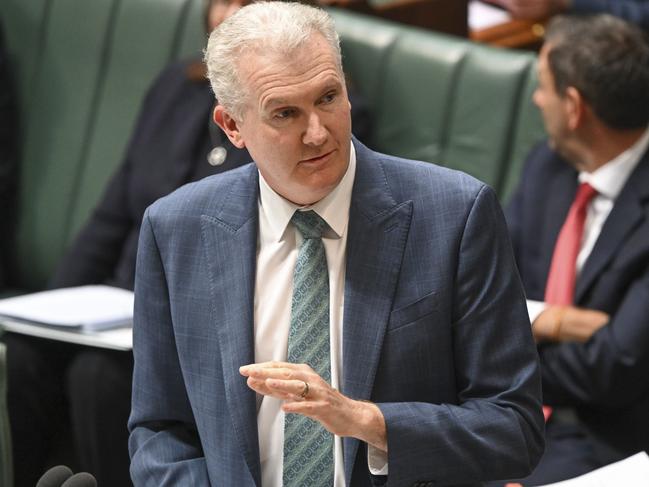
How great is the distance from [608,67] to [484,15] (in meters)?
1.21

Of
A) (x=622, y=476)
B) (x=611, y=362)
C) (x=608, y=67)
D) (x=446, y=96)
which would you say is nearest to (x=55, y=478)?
(x=622, y=476)

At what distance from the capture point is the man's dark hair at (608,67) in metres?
2.74

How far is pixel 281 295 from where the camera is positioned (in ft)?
6.15

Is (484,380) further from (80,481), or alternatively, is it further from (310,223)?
(80,481)

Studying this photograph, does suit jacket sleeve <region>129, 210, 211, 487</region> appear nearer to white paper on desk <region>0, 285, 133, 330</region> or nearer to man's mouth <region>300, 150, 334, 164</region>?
man's mouth <region>300, 150, 334, 164</region>

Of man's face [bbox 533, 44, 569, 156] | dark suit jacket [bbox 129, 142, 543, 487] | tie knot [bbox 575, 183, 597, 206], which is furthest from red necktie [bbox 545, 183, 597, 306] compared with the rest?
dark suit jacket [bbox 129, 142, 543, 487]

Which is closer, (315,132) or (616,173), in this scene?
(315,132)

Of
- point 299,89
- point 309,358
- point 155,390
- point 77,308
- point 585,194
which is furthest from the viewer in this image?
point 77,308

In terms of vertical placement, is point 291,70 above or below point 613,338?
above

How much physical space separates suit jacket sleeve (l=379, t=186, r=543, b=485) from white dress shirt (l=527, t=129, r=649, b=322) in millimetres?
891

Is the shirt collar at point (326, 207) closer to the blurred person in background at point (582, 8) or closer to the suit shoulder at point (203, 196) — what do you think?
the suit shoulder at point (203, 196)

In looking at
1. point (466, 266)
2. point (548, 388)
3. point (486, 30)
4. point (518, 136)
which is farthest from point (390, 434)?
point (486, 30)

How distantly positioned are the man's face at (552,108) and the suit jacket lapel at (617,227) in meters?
0.20

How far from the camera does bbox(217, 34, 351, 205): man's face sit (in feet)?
5.68
